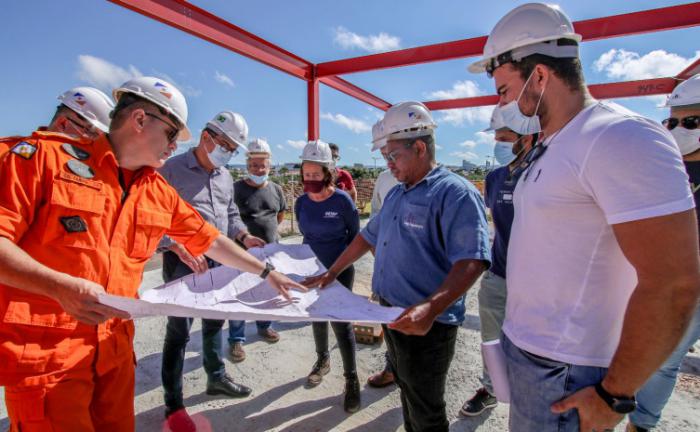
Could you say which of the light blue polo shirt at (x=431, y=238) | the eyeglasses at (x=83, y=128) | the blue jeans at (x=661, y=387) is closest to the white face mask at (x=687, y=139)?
the blue jeans at (x=661, y=387)

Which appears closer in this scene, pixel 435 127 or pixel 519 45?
pixel 519 45

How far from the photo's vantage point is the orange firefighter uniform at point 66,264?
133 centimetres

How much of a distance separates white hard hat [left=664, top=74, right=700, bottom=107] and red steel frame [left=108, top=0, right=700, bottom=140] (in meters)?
1.59

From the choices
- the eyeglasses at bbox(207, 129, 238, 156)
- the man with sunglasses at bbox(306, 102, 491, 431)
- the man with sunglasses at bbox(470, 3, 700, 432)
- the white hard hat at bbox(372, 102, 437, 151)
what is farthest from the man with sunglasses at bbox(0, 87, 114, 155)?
the man with sunglasses at bbox(470, 3, 700, 432)

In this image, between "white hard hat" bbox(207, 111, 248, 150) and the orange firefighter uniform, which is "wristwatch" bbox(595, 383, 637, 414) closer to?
the orange firefighter uniform

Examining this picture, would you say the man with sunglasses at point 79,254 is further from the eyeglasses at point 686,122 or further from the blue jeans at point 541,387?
the eyeglasses at point 686,122

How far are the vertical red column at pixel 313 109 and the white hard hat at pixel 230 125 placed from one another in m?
2.16

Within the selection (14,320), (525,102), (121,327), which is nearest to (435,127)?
(525,102)

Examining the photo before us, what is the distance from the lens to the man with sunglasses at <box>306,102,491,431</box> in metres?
1.75

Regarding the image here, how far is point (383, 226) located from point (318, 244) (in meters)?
1.27

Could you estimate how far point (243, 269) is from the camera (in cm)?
220

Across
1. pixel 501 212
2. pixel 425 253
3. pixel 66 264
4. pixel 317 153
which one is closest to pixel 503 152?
pixel 501 212

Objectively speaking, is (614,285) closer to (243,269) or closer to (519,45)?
(519,45)

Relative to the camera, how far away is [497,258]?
9.50 ft
